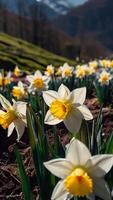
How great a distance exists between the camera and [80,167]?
1.84 metres

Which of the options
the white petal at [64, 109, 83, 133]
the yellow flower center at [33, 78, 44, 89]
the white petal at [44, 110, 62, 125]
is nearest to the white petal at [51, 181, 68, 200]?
the white petal at [64, 109, 83, 133]

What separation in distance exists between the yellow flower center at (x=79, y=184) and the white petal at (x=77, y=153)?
0.26 ft

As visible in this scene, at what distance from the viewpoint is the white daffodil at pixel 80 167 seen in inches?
71.0

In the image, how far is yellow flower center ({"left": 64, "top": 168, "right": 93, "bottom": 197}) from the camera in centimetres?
172

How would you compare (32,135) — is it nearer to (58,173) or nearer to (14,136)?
(58,173)

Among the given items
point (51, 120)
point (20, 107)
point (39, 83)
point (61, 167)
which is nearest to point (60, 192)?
point (61, 167)

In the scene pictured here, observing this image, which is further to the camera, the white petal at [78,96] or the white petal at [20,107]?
the white petal at [20,107]

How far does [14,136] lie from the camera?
3.80m

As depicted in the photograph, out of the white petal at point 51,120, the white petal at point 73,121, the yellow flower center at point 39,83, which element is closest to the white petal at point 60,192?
the white petal at point 73,121

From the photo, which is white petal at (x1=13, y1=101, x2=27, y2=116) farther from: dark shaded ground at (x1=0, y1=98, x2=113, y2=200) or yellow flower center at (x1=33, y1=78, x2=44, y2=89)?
yellow flower center at (x1=33, y1=78, x2=44, y2=89)

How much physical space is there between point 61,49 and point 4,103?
7079 centimetres

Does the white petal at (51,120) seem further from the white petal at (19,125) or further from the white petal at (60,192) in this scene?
the white petal at (60,192)

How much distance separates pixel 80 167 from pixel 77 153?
0.06 m

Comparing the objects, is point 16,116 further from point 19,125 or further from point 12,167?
point 12,167
